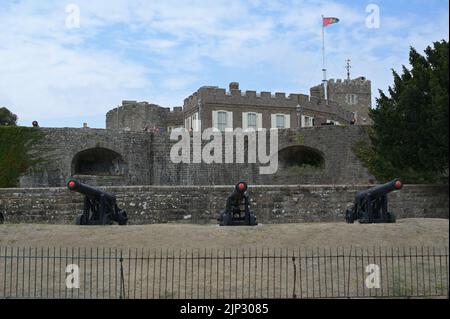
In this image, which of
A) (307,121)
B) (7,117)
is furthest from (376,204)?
(7,117)

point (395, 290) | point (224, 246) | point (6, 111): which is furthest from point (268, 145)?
point (6, 111)

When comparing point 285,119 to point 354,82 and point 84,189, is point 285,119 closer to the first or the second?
point 354,82

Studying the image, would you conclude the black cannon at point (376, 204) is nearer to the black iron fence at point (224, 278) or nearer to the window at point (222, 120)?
the black iron fence at point (224, 278)

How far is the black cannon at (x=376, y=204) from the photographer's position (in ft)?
46.3

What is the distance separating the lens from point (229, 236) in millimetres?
12312

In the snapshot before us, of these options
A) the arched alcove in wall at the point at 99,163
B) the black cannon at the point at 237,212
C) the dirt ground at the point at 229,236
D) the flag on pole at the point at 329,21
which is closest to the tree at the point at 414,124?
the dirt ground at the point at 229,236

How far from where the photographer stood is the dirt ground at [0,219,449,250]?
38.3 feet

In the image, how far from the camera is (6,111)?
3841 centimetres

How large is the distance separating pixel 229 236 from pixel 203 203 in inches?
222

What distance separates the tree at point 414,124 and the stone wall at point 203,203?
97 cm

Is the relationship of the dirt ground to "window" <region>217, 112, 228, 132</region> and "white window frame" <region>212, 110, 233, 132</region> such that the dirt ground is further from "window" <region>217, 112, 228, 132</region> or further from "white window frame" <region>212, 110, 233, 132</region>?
"window" <region>217, 112, 228, 132</region>

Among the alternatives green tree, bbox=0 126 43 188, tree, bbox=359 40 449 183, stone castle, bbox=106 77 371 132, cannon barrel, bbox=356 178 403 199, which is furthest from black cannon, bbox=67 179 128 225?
stone castle, bbox=106 77 371 132

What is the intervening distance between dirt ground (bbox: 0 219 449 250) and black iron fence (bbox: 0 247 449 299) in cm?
111
